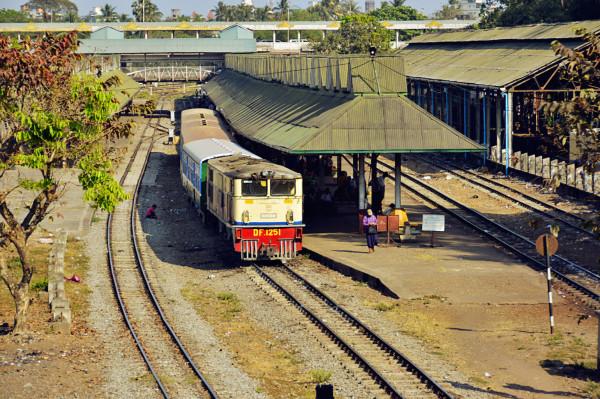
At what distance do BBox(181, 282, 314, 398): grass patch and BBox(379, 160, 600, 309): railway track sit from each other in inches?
304

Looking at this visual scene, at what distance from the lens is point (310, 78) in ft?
145

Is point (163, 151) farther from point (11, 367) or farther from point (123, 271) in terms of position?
point (11, 367)

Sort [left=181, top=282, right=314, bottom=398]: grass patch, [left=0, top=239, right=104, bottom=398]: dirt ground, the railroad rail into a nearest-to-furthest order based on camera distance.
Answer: [left=0, top=239, right=104, bottom=398]: dirt ground < [left=181, top=282, right=314, bottom=398]: grass patch < the railroad rail

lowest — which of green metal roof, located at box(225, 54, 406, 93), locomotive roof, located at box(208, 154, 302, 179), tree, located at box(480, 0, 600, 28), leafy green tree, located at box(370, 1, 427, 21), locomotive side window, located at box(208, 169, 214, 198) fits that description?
locomotive side window, located at box(208, 169, 214, 198)

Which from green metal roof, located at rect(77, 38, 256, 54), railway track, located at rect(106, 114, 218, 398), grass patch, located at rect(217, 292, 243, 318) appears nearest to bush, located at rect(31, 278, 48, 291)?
railway track, located at rect(106, 114, 218, 398)

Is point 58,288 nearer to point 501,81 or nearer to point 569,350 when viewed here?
point 569,350

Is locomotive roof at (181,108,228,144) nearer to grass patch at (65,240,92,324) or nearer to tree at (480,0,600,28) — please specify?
grass patch at (65,240,92,324)

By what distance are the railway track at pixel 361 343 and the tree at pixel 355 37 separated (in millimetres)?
73553

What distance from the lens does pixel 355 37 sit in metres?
101

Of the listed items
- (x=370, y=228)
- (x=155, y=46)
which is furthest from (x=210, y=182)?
(x=155, y=46)

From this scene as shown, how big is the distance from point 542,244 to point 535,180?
2389cm

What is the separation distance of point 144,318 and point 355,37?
79822 mm

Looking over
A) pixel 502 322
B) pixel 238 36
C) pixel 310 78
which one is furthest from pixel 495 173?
pixel 238 36

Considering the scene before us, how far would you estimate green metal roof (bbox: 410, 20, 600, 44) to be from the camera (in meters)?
51.5
